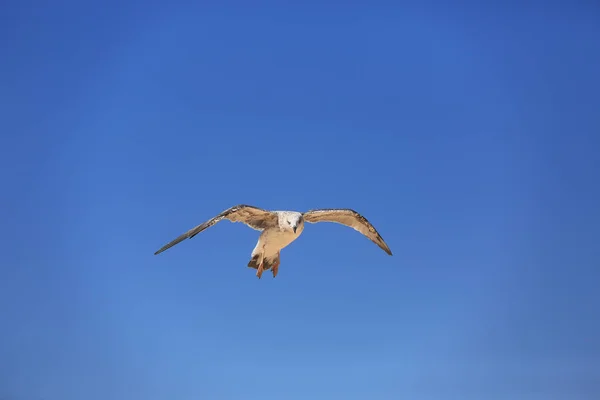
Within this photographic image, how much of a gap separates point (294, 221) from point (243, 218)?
1.60 meters

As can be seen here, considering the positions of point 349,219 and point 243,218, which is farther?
point 349,219

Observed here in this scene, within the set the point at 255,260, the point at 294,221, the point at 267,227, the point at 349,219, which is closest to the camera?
the point at 294,221

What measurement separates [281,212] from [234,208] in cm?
155

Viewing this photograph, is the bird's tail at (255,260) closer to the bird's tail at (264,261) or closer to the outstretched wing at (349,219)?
the bird's tail at (264,261)

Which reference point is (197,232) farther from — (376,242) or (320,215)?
(376,242)

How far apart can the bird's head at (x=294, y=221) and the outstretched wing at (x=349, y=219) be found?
1146mm

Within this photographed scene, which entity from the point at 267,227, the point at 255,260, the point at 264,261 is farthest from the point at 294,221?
the point at 255,260

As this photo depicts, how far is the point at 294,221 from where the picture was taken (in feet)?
64.2

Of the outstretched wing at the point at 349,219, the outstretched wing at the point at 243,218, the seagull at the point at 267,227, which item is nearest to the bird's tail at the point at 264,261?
the seagull at the point at 267,227

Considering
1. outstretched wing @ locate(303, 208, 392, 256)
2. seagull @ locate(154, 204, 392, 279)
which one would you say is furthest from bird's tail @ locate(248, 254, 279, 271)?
outstretched wing @ locate(303, 208, 392, 256)

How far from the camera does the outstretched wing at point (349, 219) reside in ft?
70.1

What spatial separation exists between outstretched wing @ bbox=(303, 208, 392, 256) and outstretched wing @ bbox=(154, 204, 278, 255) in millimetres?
1285

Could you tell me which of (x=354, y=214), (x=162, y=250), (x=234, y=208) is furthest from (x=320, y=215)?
(x=162, y=250)

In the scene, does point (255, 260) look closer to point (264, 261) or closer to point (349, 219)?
point (264, 261)
